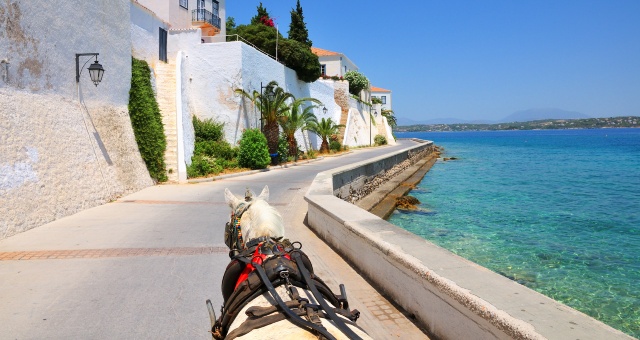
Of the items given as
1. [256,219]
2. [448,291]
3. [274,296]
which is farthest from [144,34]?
[274,296]

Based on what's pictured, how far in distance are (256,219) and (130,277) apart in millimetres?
3428

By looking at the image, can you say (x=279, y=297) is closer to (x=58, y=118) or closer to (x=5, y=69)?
(x=5, y=69)

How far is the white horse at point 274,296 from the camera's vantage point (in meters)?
2.17

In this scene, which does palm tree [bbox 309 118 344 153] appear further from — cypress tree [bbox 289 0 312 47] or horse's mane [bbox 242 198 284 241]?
horse's mane [bbox 242 198 284 241]

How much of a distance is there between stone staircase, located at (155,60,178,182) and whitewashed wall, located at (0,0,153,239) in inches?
73.9

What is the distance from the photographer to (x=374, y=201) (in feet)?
53.8

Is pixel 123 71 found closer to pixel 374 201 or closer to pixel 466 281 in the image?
pixel 374 201

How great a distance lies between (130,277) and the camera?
5871 millimetres

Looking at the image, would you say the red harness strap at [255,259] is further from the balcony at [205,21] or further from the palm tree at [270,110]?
the balcony at [205,21]

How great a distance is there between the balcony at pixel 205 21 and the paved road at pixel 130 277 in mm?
19437

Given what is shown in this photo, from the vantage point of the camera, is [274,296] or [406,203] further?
[406,203]

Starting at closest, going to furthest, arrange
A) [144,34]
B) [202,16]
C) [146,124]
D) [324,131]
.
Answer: [146,124]
[144,34]
[202,16]
[324,131]

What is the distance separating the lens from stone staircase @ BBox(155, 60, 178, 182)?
16.4 m

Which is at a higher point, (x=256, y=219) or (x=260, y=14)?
(x=260, y=14)
